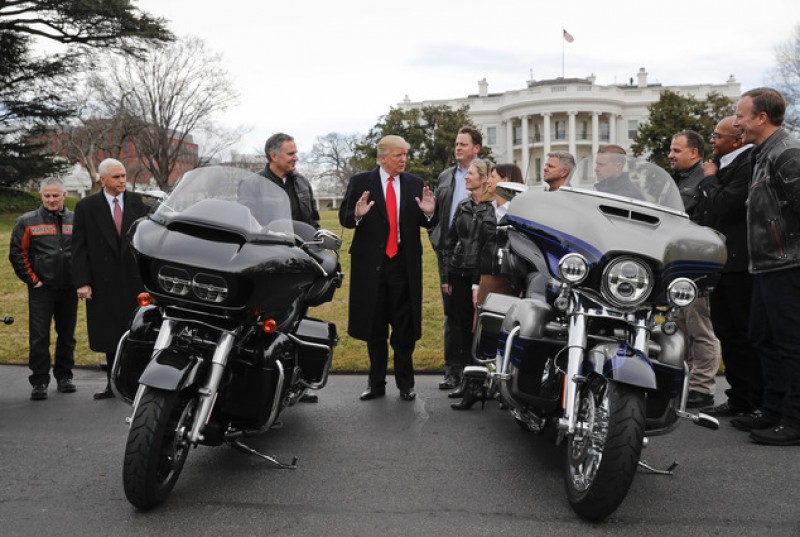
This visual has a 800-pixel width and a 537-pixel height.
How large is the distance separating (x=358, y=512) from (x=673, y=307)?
6.18 ft

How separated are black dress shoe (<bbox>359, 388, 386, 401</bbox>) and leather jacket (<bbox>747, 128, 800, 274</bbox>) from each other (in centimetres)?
305

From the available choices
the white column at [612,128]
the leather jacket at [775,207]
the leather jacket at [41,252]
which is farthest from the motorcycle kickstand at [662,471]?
the white column at [612,128]

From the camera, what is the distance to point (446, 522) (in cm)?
351

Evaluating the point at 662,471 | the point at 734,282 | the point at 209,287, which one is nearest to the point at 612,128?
the point at 734,282

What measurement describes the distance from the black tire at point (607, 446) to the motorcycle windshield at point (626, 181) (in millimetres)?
1129

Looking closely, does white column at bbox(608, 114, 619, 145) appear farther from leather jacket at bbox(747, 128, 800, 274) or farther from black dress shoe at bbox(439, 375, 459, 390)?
leather jacket at bbox(747, 128, 800, 274)

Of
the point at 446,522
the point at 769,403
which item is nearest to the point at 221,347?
the point at 446,522

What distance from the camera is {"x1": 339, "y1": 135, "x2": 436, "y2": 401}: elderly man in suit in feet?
19.9

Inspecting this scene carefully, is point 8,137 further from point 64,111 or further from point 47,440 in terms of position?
point 47,440

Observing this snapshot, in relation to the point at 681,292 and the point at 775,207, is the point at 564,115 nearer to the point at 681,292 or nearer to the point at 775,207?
the point at 775,207

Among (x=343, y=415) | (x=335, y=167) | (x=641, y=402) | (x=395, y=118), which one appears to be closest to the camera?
(x=641, y=402)

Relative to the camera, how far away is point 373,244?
240 inches

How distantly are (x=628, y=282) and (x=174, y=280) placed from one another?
7.44 ft

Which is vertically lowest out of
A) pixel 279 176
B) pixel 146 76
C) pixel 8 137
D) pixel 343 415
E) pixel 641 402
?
pixel 343 415
